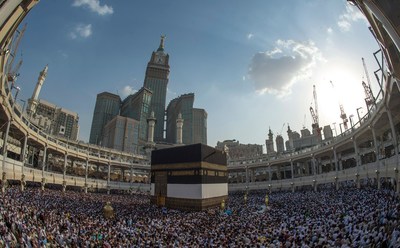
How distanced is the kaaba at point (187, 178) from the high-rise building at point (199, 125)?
140 m

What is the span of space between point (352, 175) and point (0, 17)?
137 ft

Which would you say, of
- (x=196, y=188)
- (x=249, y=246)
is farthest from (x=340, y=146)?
(x=249, y=246)

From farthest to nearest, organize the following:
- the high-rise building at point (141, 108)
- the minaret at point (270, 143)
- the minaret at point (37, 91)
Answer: the high-rise building at point (141, 108) → the minaret at point (270, 143) → the minaret at point (37, 91)

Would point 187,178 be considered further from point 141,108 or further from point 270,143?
point 141,108

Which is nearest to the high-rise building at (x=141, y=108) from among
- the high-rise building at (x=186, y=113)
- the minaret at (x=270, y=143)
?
the high-rise building at (x=186, y=113)

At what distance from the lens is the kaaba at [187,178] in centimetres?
3338

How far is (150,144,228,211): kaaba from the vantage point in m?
33.4

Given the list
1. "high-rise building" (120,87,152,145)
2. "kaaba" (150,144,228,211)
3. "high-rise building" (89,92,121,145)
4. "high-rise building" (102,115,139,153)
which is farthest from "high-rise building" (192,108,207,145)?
"kaaba" (150,144,228,211)

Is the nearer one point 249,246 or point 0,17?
point 0,17

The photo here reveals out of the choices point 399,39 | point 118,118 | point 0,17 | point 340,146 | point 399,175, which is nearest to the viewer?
point 0,17

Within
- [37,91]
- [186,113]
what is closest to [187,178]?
[37,91]

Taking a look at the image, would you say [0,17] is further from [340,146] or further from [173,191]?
[340,146]

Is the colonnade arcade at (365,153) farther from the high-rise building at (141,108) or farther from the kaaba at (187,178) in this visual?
the high-rise building at (141,108)

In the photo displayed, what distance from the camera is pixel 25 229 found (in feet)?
45.5
